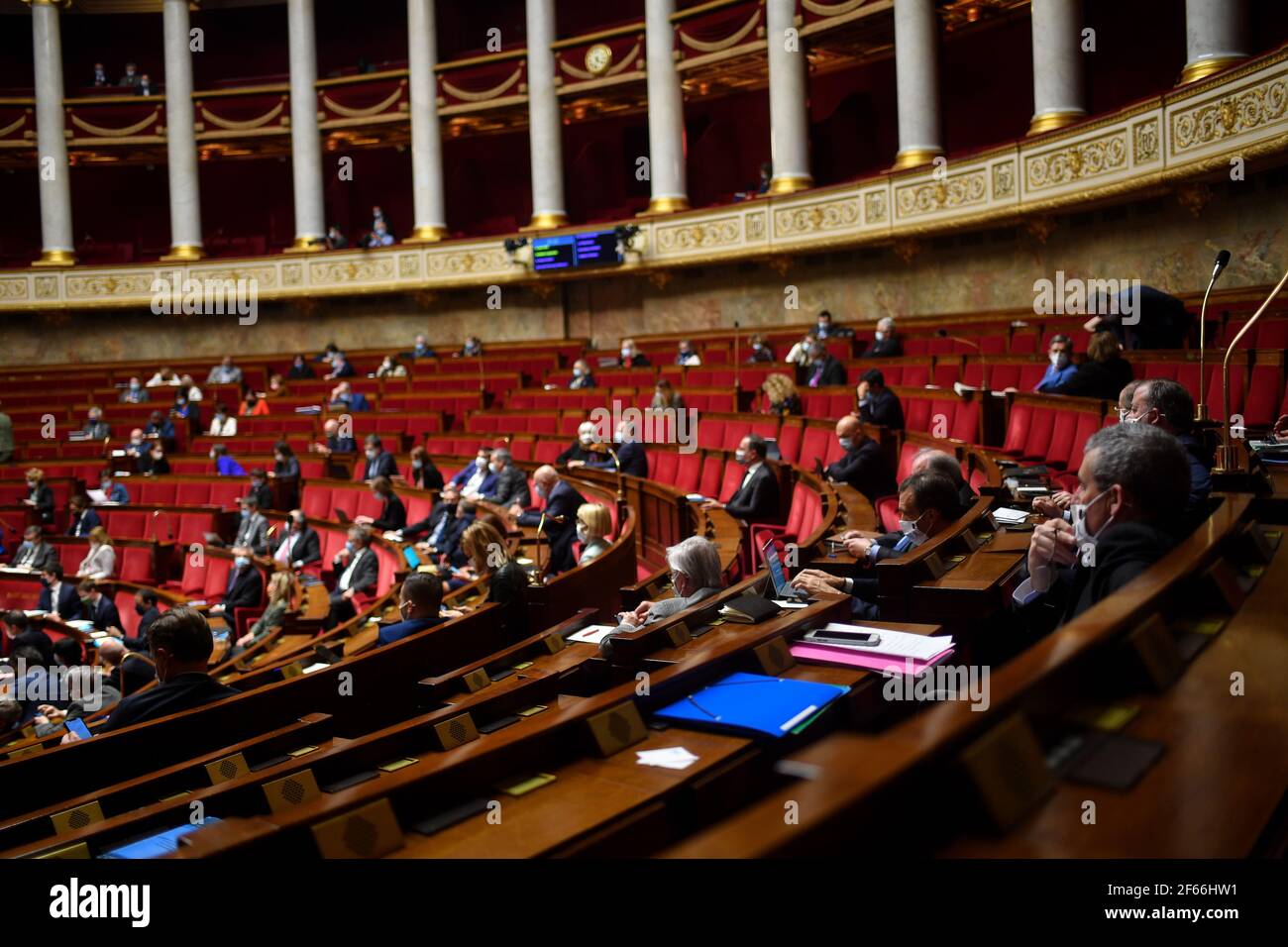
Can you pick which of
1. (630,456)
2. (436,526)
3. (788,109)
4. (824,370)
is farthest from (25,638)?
(788,109)

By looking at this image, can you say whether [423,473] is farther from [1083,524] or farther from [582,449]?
[1083,524]

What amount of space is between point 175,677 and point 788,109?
1085cm

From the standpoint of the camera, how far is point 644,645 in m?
2.50

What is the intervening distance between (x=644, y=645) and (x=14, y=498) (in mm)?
10662

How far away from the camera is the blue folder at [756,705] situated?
75.0 inches

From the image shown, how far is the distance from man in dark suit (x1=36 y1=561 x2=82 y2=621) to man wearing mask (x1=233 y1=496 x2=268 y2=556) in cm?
133

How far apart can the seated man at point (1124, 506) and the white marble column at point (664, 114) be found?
38.8 ft

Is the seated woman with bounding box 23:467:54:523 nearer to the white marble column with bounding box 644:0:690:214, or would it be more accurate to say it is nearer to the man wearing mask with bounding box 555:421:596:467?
the man wearing mask with bounding box 555:421:596:467

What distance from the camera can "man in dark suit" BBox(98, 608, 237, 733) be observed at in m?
3.09

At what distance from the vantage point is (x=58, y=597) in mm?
7770

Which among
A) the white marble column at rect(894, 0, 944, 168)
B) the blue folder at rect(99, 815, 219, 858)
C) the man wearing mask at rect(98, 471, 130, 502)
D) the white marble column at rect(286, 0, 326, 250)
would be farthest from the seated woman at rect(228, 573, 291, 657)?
the white marble column at rect(286, 0, 326, 250)
